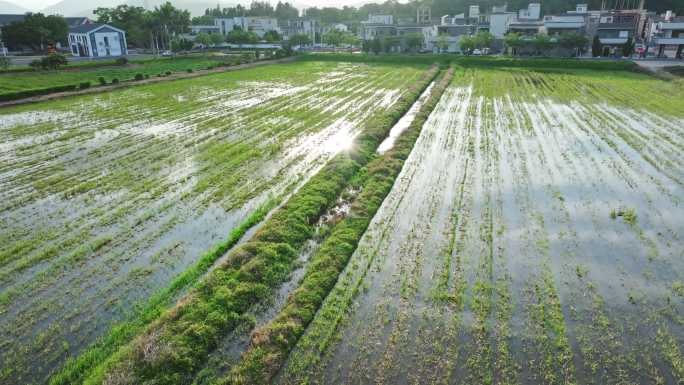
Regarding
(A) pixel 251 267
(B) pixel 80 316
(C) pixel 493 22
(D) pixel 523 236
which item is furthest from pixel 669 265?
(C) pixel 493 22

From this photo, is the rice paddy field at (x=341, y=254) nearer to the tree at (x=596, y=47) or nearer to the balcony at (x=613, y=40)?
the tree at (x=596, y=47)

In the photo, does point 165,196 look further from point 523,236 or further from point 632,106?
point 632,106

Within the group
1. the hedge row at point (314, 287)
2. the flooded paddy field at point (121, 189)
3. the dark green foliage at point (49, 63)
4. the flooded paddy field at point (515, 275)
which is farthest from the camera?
the dark green foliage at point (49, 63)

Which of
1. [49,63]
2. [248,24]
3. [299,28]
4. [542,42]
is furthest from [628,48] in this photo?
[248,24]

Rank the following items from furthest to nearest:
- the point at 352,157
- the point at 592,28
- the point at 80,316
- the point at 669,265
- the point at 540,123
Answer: the point at 592,28, the point at 540,123, the point at 352,157, the point at 669,265, the point at 80,316

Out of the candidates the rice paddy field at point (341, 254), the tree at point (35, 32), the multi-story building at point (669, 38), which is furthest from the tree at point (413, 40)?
the tree at point (35, 32)

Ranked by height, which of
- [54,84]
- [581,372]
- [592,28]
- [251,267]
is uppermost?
[592,28]

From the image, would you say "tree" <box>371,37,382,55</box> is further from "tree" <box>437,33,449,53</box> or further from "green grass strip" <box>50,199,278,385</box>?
"green grass strip" <box>50,199,278,385</box>

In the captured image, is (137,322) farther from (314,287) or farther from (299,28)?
(299,28)
